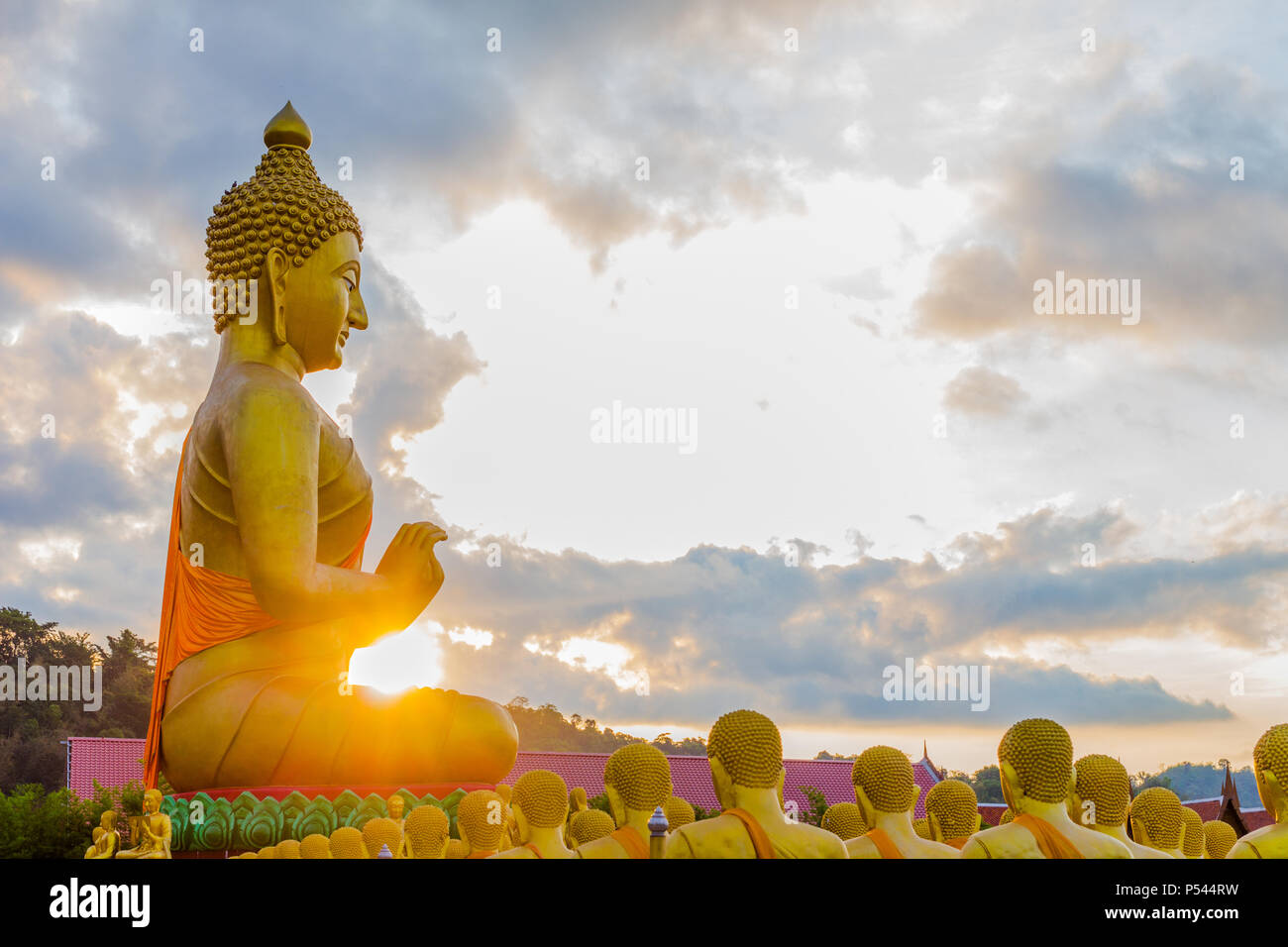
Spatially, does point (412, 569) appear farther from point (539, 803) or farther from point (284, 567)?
point (539, 803)

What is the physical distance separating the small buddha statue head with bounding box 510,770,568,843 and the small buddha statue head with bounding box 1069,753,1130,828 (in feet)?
8.91

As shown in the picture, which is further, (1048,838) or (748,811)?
(1048,838)

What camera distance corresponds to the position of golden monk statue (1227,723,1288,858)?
622cm

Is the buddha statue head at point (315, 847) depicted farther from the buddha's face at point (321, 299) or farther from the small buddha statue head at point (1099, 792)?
the small buddha statue head at point (1099, 792)

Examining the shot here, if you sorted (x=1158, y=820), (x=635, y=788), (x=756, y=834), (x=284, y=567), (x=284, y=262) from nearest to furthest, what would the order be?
(x=756, y=834), (x=635, y=788), (x=1158, y=820), (x=284, y=567), (x=284, y=262)

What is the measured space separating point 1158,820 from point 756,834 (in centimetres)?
331

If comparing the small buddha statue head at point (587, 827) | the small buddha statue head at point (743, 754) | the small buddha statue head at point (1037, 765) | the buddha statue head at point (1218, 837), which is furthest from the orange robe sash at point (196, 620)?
the buddha statue head at point (1218, 837)

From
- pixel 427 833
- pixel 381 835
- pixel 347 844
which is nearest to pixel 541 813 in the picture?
pixel 347 844

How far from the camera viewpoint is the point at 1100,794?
6848 millimetres

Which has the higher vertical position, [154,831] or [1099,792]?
[1099,792]

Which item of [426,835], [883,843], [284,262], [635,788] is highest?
[284,262]

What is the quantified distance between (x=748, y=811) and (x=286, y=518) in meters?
4.78

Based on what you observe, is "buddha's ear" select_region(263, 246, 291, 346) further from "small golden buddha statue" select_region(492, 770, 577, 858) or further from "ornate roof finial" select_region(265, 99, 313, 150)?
"small golden buddha statue" select_region(492, 770, 577, 858)

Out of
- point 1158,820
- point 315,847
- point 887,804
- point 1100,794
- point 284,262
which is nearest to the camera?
point 887,804
